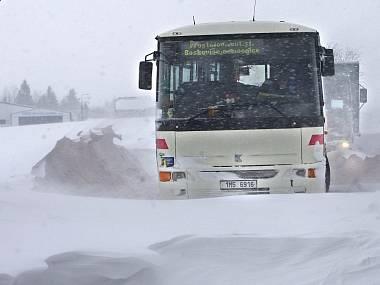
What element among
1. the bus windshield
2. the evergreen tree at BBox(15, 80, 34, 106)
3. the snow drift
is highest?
the evergreen tree at BBox(15, 80, 34, 106)

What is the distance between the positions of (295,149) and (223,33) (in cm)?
196

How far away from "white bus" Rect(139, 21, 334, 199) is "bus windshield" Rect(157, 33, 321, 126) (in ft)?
0.05

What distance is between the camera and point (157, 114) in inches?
327

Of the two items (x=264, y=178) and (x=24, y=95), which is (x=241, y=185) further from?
(x=24, y=95)

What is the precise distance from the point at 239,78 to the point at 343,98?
13.9 meters

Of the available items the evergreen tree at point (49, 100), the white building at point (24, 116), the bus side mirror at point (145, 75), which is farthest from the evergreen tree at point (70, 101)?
the bus side mirror at point (145, 75)

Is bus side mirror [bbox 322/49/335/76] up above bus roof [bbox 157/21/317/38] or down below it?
below

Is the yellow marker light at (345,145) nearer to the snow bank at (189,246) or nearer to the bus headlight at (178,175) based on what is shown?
the bus headlight at (178,175)

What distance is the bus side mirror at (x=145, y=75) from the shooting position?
27.8ft

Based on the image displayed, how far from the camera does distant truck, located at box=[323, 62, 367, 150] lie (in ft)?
68.4

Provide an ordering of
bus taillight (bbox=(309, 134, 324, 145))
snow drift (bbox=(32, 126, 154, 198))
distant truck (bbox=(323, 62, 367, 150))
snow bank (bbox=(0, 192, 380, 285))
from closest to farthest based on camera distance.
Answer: snow bank (bbox=(0, 192, 380, 285)) < bus taillight (bbox=(309, 134, 324, 145)) < snow drift (bbox=(32, 126, 154, 198)) < distant truck (bbox=(323, 62, 367, 150))

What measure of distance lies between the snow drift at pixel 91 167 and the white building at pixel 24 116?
186 feet

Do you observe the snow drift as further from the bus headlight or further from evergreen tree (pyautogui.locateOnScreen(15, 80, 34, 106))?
evergreen tree (pyautogui.locateOnScreen(15, 80, 34, 106))

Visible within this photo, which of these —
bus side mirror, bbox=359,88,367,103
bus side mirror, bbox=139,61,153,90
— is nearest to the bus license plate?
bus side mirror, bbox=139,61,153,90
